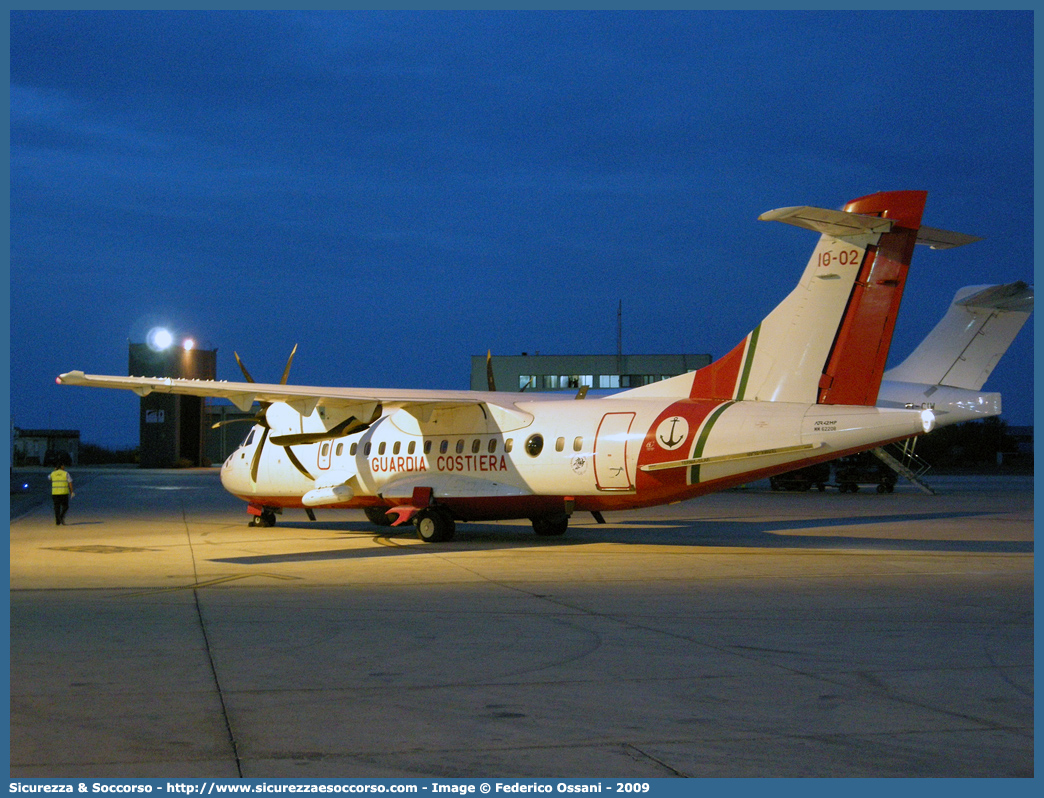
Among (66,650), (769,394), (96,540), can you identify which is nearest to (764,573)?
(769,394)

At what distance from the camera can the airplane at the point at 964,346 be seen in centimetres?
2638

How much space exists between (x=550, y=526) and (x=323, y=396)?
571 cm

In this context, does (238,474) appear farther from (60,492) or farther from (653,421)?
(653,421)

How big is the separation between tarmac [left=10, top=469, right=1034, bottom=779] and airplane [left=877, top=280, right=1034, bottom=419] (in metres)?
8.84

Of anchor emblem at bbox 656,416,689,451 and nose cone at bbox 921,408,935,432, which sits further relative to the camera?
anchor emblem at bbox 656,416,689,451

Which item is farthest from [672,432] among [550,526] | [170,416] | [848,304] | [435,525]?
[170,416]

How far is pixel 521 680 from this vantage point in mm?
8039

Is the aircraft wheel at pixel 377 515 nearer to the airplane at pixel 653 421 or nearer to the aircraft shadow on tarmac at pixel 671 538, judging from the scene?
the airplane at pixel 653 421

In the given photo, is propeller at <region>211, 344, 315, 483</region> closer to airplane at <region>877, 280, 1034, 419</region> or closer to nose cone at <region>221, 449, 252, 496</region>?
nose cone at <region>221, 449, 252, 496</region>

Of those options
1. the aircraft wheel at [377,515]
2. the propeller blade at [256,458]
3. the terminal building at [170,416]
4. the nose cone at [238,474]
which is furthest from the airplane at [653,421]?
the terminal building at [170,416]

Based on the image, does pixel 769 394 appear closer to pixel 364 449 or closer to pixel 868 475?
pixel 364 449

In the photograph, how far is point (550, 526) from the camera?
21.3 meters

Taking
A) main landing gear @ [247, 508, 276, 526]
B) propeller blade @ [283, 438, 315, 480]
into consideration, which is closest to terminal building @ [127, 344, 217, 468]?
main landing gear @ [247, 508, 276, 526]

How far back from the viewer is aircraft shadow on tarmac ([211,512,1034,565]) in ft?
61.1
